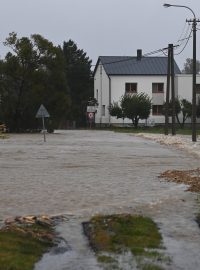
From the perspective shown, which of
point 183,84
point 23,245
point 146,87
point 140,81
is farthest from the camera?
point 146,87

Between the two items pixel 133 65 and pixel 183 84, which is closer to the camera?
pixel 183 84

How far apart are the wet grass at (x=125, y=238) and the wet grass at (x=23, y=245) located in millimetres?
709

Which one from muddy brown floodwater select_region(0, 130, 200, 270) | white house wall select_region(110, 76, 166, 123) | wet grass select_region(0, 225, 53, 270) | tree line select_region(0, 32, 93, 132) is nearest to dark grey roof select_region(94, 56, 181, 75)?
white house wall select_region(110, 76, 166, 123)

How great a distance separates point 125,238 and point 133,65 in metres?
86.3

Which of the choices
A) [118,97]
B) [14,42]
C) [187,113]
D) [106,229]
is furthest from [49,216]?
[118,97]

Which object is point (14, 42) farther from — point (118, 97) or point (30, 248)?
point (30, 248)

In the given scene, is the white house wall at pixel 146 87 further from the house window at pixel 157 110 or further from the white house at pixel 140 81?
the house window at pixel 157 110

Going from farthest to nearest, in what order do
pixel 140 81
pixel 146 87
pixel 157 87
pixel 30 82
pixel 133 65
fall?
pixel 133 65, pixel 157 87, pixel 146 87, pixel 140 81, pixel 30 82

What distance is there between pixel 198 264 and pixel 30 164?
1690cm

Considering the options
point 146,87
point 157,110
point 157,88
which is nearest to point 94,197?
point 146,87

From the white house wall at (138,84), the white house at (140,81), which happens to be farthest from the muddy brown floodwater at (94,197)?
the white house wall at (138,84)

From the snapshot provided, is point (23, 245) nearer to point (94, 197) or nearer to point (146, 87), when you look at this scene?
point (94, 197)

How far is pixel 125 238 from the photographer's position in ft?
31.5

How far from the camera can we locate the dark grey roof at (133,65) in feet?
305
